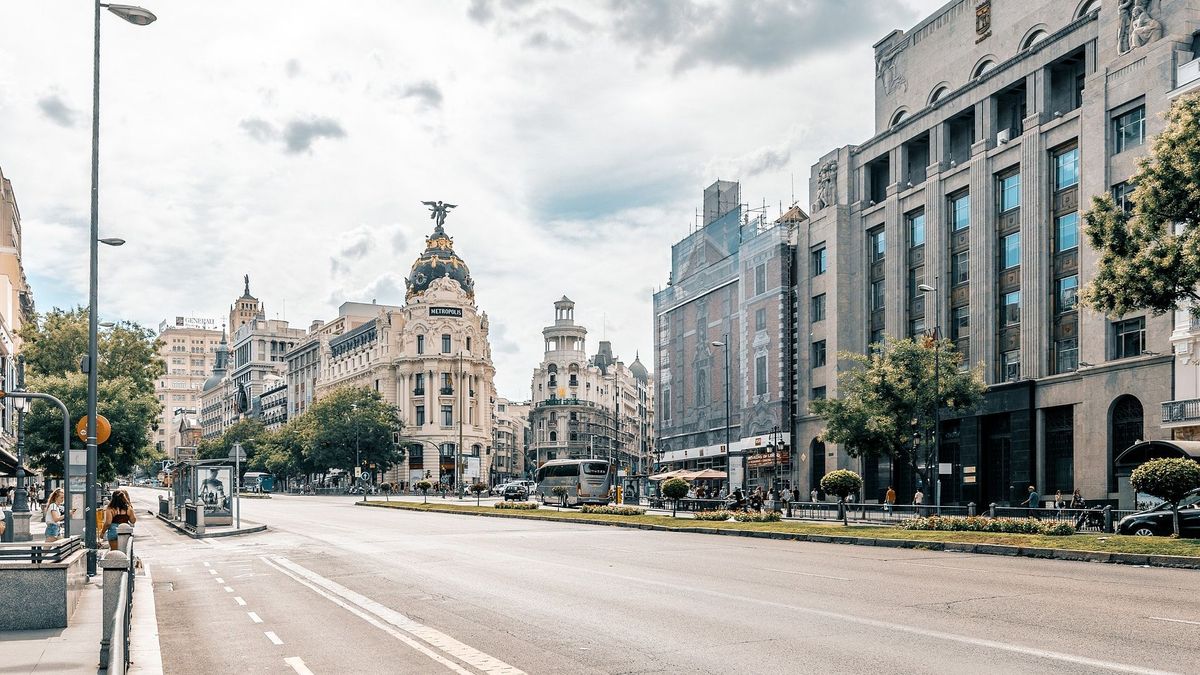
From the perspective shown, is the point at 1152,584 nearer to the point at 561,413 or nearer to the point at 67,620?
the point at 67,620

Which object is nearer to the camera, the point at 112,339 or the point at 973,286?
the point at 973,286

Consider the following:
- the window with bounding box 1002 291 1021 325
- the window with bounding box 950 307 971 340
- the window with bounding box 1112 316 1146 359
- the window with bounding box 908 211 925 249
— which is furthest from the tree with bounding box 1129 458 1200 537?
the window with bounding box 908 211 925 249

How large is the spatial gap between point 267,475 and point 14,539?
11226cm

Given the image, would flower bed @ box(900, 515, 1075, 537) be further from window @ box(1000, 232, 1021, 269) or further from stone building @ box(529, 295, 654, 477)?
stone building @ box(529, 295, 654, 477)

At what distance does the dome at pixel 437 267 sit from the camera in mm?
142500

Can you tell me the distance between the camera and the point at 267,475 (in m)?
135

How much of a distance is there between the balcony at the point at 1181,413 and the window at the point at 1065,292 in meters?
8.64

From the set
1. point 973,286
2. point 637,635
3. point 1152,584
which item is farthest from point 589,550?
point 973,286

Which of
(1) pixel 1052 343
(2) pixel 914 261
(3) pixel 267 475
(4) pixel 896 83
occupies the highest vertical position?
(4) pixel 896 83

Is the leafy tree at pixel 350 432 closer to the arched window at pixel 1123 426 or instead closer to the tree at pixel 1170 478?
the arched window at pixel 1123 426

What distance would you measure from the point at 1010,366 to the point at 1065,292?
5220mm

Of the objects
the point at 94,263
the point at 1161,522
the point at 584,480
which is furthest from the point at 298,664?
the point at 584,480

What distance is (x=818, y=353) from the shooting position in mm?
72000

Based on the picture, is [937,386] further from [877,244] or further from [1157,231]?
[877,244]
